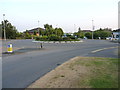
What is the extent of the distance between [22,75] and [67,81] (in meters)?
1.97

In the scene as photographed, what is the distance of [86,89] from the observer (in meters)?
4.65

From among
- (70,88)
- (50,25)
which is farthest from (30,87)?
(50,25)

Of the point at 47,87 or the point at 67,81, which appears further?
the point at 67,81

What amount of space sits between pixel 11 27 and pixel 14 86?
200 ft

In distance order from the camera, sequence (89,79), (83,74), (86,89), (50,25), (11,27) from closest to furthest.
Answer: (86,89)
(89,79)
(83,74)
(11,27)
(50,25)

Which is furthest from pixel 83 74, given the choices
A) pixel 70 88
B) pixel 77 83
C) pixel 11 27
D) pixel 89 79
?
pixel 11 27

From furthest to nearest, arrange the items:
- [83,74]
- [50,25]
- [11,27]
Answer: [50,25] → [11,27] → [83,74]

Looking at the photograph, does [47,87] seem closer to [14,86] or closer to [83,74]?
[14,86]

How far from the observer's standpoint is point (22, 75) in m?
6.51

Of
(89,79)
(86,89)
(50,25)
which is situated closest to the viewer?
(86,89)

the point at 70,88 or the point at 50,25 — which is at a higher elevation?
the point at 50,25

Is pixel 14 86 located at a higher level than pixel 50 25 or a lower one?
lower

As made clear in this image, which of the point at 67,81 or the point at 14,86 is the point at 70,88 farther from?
the point at 14,86

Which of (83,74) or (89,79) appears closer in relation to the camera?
(89,79)
